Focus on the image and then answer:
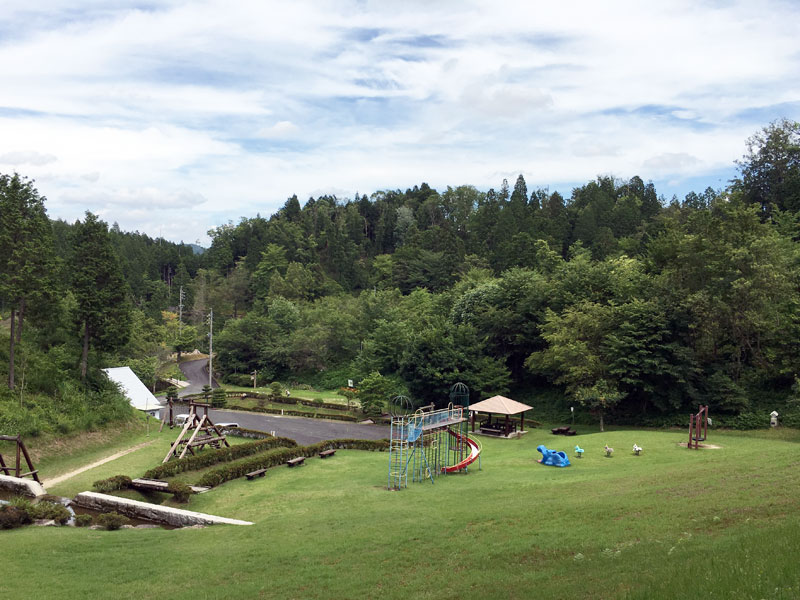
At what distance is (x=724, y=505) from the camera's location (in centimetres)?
1246

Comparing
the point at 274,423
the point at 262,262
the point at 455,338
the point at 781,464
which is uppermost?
the point at 262,262

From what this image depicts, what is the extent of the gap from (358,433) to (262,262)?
5850 centimetres

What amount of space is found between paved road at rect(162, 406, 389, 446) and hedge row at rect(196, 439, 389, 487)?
2.77 m

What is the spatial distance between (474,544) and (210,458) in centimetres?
1513

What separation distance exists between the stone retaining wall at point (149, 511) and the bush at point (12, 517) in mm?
2327

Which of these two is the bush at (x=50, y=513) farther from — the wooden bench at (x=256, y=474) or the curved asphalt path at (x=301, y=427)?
the curved asphalt path at (x=301, y=427)

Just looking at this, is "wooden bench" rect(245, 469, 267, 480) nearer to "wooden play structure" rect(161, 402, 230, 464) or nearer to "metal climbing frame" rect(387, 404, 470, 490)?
"wooden play structure" rect(161, 402, 230, 464)

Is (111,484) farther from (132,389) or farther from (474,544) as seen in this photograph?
(132,389)

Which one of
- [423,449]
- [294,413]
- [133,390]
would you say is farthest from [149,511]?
[294,413]

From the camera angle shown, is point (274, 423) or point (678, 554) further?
point (274, 423)

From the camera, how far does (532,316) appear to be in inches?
1694

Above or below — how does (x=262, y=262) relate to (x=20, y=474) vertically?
above

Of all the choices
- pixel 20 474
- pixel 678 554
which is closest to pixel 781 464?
pixel 678 554

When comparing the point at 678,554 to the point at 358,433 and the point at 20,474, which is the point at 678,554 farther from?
the point at 358,433
